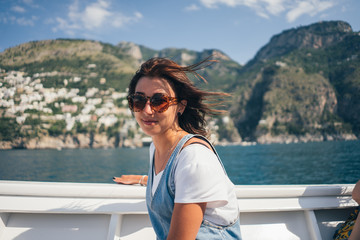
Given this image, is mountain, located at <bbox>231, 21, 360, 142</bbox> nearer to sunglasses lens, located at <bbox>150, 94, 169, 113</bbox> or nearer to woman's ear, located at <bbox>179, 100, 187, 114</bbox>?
woman's ear, located at <bbox>179, 100, 187, 114</bbox>

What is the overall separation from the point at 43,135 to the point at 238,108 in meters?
79.0

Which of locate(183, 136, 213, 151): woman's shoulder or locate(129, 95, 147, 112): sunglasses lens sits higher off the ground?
locate(129, 95, 147, 112): sunglasses lens

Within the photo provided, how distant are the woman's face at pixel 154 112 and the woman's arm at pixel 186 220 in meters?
0.39

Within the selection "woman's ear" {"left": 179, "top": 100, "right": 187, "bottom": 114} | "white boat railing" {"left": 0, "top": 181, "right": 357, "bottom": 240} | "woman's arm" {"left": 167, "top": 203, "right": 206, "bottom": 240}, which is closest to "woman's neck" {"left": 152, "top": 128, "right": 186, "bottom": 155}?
"woman's ear" {"left": 179, "top": 100, "right": 187, "bottom": 114}

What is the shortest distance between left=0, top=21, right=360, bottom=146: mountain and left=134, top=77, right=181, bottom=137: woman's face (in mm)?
82249

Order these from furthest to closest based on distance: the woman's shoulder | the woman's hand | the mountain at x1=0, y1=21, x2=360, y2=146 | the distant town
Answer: the mountain at x1=0, y1=21, x2=360, y2=146 < the distant town < the woman's hand < the woman's shoulder

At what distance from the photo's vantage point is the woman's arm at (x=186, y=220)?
74cm

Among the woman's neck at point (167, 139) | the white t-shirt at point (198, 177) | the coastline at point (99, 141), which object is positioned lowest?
the white t-shirt at point (198, 177)

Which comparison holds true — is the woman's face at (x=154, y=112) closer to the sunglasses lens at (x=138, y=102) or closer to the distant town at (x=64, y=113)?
the sunglasses lens at (x=138, y=102)

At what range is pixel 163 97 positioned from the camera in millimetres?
1034

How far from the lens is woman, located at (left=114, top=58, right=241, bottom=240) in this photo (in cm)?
74

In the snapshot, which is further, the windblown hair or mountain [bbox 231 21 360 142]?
mountain [bbox 231 21 360 142]

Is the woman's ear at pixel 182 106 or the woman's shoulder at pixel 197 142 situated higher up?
the woman's ear at pixel 182 106

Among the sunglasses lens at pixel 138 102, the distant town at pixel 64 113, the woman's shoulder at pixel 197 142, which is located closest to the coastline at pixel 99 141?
the distant town at pixel 64 113
